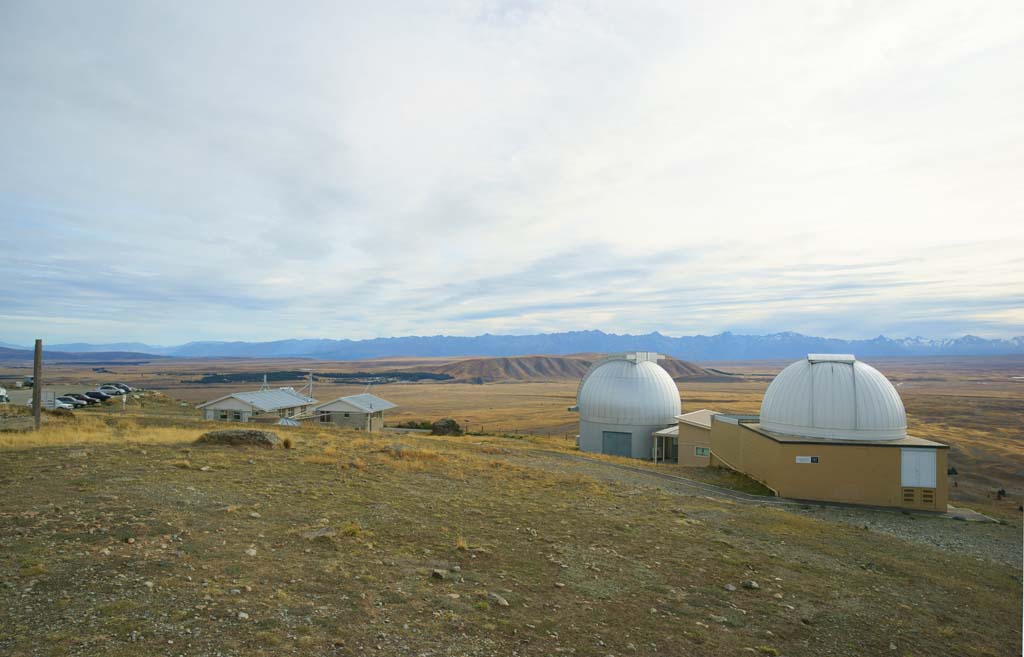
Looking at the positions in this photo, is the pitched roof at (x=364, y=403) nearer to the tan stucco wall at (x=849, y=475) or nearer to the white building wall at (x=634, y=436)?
the white building wall at (x=634, y=436)

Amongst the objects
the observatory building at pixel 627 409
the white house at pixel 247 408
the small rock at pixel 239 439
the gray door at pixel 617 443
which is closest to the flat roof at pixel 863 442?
the observatory building at pixel 627 409

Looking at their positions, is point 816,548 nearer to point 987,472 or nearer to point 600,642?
point 600,642

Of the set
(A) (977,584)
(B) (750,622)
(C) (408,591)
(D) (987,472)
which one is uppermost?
(C) (408,591)

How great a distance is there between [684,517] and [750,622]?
21.8 ft

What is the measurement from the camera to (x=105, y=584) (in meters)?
7.09

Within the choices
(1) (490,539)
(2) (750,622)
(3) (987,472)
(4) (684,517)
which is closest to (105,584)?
(1) (490,539)

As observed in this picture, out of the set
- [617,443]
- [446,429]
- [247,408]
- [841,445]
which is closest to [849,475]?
[841,445]

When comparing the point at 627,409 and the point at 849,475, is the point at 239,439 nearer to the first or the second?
the point at 849,475

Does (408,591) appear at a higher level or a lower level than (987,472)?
higher

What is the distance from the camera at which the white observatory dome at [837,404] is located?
22.0 m

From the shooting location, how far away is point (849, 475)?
21.1 m

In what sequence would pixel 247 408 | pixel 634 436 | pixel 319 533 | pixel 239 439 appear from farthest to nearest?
pixel 247 408 → pixel 634 436 → pixel 239 439 → pixel 319 533

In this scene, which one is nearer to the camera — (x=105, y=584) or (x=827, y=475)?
(x=105, y=584)

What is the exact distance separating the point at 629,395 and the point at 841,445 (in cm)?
1521
